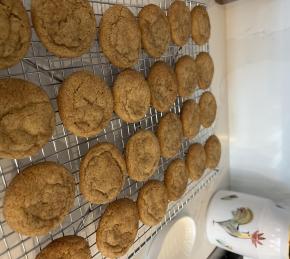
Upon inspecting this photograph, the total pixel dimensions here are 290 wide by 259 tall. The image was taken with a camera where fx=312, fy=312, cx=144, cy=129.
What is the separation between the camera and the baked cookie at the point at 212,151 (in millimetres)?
1124

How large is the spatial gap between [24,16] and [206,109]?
722 millimetres

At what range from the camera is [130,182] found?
807mm

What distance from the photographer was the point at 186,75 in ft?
3.09

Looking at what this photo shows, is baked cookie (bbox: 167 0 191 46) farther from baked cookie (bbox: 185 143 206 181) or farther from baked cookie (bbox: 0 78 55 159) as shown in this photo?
baked cookie (bbox: 0 78 55 159)

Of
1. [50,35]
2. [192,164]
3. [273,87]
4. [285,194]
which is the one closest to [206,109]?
[192,164]

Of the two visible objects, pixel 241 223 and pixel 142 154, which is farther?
pixel 241 223

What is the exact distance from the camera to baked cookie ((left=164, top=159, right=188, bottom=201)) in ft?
2.95

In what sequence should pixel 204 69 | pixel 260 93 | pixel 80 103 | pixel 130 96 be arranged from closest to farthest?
1. pixel 80 103
2. pixel 130 96
3. pixel 204 69
4. pixel 260 93

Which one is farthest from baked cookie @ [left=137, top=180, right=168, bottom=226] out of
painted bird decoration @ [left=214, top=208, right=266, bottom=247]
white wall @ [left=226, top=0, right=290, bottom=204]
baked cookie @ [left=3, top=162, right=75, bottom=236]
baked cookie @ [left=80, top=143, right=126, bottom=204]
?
white wall @ [left=226, top=0, right=290, bottom=204]

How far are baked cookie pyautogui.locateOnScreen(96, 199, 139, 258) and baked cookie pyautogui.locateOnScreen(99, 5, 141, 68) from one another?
0.32 meters

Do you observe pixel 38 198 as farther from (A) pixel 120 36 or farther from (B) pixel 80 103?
(A) pixel 120 36

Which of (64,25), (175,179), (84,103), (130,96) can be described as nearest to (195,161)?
(175,179)

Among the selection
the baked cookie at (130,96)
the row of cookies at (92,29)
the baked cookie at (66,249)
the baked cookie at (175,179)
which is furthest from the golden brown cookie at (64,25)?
the baked cookie at (175,179)

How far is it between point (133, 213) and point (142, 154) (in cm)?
14
